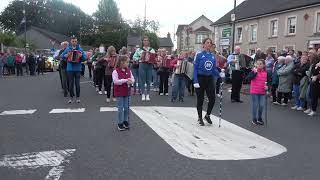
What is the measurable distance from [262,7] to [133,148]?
4141cm

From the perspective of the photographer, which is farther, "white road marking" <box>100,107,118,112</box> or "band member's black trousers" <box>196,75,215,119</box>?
"white road marking" <box>100,107,118,112</box>

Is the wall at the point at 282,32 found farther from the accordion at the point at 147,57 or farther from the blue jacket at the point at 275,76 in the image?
the accordion at the point at 147,57

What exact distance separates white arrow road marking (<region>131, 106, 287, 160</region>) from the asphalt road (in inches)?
8.6

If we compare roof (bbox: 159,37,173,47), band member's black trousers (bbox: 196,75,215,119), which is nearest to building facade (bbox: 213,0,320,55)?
band member's black trousers (bbox: 196,75,215,119)

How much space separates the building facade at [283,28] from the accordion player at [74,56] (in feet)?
59.6

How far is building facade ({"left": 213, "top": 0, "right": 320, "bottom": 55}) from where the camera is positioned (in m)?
35.8

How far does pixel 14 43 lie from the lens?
64.8 metres

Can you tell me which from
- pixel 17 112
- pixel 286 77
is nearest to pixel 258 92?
pixel 286 77

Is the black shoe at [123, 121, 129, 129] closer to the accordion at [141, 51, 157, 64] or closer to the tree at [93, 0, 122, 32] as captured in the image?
the accordion at [141, 51, 157, 64]

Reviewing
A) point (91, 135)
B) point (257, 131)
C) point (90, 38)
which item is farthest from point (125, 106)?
point (90, 38)

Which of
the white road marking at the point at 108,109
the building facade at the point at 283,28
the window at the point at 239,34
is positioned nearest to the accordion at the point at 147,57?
the white road marking at the point at 108,109

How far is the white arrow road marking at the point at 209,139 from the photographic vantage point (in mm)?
7168

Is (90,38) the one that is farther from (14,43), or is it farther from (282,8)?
(282,8)

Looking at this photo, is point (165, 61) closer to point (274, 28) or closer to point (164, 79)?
point (164, 79)
